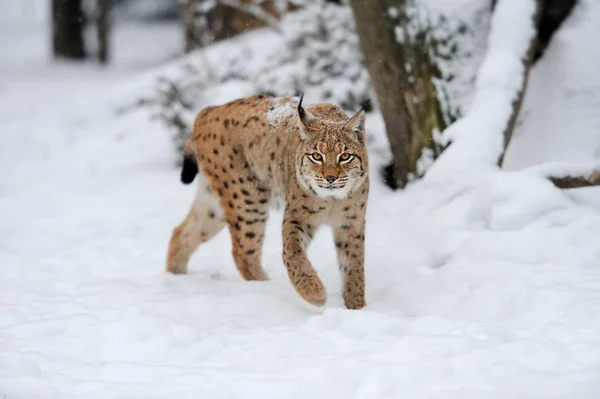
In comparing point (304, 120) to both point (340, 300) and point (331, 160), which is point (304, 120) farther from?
point (340, 300)

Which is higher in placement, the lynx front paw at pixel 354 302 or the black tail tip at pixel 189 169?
the black tail tip at pixel 189 169

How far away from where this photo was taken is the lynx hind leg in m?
6.01

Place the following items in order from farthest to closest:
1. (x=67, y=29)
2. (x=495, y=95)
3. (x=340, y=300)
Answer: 1. (x=67, y=29)
2. (x=495, y=95)
3. (x=340, y=300)

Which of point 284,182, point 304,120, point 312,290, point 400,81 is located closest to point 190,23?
point 400,81

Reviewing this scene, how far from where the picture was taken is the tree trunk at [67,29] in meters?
16.8

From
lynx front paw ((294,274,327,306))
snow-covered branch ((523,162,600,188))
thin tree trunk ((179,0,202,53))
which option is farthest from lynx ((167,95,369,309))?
thin tree trunk ((179,0,202,53))

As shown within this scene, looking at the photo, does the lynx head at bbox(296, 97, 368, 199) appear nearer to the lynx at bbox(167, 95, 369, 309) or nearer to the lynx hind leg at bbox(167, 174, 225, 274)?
the lynx at bbox(167, 95, 369, 309)

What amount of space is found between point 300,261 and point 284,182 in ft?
2.25

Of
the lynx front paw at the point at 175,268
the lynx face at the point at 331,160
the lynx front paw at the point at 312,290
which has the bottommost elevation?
the lynx front paw at the point at 175,268

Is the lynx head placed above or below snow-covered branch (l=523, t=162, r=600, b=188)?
above

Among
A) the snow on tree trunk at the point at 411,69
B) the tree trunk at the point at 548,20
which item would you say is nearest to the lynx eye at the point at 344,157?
the snow on tree trunk at the point at 411,69

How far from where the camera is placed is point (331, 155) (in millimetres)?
4746

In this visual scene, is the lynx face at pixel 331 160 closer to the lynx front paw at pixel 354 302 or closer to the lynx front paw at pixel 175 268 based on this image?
the lynx front paw at pixel 354 302

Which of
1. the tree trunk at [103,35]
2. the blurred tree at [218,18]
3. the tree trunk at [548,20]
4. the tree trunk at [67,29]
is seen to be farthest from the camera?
the tree trunk at [103,35]
